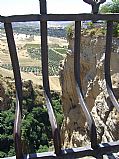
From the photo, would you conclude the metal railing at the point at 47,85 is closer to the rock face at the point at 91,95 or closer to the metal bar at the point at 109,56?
the metal bar at the point at 109,56

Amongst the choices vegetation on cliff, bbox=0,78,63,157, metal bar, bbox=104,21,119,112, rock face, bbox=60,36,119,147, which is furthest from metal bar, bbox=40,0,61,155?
vegetation on cliff, bbox=0,78,63,157

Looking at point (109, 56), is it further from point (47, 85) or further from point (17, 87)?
point (17, 87)

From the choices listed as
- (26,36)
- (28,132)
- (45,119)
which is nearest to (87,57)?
(28,132)

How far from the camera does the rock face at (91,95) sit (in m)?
9.97

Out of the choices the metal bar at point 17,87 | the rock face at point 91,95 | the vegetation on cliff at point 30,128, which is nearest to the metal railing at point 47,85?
the metal bar at point 17,87

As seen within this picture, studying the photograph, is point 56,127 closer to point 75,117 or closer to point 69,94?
point 75,117

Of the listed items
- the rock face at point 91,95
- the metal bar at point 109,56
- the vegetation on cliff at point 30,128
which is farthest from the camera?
the vegetation on cliff at point 30,128

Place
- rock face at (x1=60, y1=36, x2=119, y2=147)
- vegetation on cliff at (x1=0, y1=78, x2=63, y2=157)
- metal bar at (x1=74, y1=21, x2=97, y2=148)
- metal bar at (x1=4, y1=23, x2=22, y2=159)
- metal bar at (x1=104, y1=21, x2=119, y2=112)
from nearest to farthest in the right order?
metal bar at (x1=4, y1=23, x2=22, y2=159)
metal bar at (x1=74, y1=21, x2=97, y2=148)
metal bar at (x1=104, y1=21, x2=119, y2=112)
rock face at (x1=60, y1=36, x2=119, y2=147)
vegetation on cliff at (x1=0, y1=78, x2=63, y2=157)

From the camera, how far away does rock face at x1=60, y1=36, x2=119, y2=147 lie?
997 cm

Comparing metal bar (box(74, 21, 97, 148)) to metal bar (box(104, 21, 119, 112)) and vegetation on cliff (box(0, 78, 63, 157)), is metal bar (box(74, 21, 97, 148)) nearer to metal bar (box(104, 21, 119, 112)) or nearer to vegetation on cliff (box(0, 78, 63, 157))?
metal bar (box(104, 21, 119, 112))

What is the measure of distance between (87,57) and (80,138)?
10.9 ft

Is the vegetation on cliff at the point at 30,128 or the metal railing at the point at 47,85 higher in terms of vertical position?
the metal railing at the point at 47,85

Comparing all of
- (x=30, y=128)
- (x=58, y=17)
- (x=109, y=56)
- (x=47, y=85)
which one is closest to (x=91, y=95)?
(x=30, y=128)

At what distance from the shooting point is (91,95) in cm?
1299
